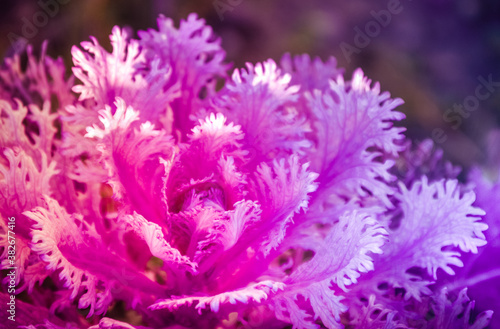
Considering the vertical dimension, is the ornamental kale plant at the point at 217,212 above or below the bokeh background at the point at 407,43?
below

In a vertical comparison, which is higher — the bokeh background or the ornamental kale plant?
the bokeh background

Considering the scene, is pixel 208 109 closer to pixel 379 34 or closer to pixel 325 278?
pixel 325 278

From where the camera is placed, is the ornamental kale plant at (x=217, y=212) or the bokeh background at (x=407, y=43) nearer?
the ornamental kale plant at (x=217, y=212)

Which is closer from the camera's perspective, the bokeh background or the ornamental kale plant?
the ornamental kale plant

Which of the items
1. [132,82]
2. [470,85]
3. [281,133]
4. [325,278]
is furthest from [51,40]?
[470,85]
